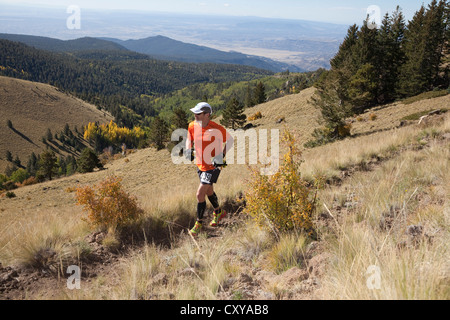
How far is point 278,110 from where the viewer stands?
156 feet

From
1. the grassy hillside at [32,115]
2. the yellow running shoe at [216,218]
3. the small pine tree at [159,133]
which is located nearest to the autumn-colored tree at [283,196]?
the yellow running shoe at [216,218]

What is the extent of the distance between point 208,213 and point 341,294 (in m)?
→ 4.31

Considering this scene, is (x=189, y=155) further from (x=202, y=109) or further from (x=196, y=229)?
(x=196, y=229)

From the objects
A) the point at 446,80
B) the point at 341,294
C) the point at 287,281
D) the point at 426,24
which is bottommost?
the point at 287,281

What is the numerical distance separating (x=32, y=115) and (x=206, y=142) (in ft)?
599

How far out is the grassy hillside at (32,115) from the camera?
405 feet

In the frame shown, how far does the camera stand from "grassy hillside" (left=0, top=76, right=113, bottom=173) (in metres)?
123

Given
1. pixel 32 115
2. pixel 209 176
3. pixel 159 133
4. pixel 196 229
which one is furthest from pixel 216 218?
pixel 32 115

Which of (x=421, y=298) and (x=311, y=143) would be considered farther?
(x=311, y=143)

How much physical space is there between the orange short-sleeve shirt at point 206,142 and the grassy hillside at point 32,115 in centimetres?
13695

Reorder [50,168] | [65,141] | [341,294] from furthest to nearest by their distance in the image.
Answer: [65,141], [50,168], [341,294]
